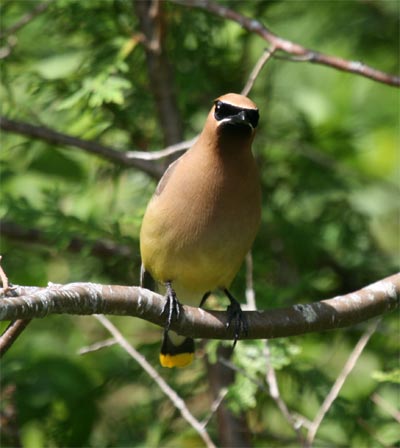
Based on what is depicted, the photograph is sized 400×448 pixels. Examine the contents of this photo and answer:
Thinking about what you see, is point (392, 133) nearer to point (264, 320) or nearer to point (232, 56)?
point (232, 56)

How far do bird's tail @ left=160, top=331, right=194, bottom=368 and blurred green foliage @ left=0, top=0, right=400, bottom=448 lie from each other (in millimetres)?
298

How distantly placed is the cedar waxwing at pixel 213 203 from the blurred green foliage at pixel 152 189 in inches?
27.9

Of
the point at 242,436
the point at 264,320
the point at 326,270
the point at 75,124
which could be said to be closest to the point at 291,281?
the point at 326,270

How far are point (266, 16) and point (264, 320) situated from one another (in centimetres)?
287

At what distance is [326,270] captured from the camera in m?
6.45

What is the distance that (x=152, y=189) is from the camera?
6367mm

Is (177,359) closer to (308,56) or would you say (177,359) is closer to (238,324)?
(238,324)

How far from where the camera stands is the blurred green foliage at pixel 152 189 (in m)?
5.54

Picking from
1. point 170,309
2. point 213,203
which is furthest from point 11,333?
point 213,203

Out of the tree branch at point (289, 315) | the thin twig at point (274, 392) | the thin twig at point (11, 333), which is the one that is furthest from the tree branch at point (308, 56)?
the thin twig at point (11, 333)

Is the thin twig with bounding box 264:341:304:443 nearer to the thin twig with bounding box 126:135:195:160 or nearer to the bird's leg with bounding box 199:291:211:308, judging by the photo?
the bird's leg with bounding box 199:291:211:308

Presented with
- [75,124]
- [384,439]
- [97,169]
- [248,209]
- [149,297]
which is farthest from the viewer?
[97,169]

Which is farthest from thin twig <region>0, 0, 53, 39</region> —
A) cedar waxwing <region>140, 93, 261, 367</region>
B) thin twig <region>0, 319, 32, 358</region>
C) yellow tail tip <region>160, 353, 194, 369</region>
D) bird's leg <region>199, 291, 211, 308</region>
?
thin twig <region>0, 319, 32, 358</region>

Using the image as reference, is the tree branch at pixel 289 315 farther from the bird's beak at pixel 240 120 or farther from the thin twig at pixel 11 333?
the bird's beak at pixel 240 120
